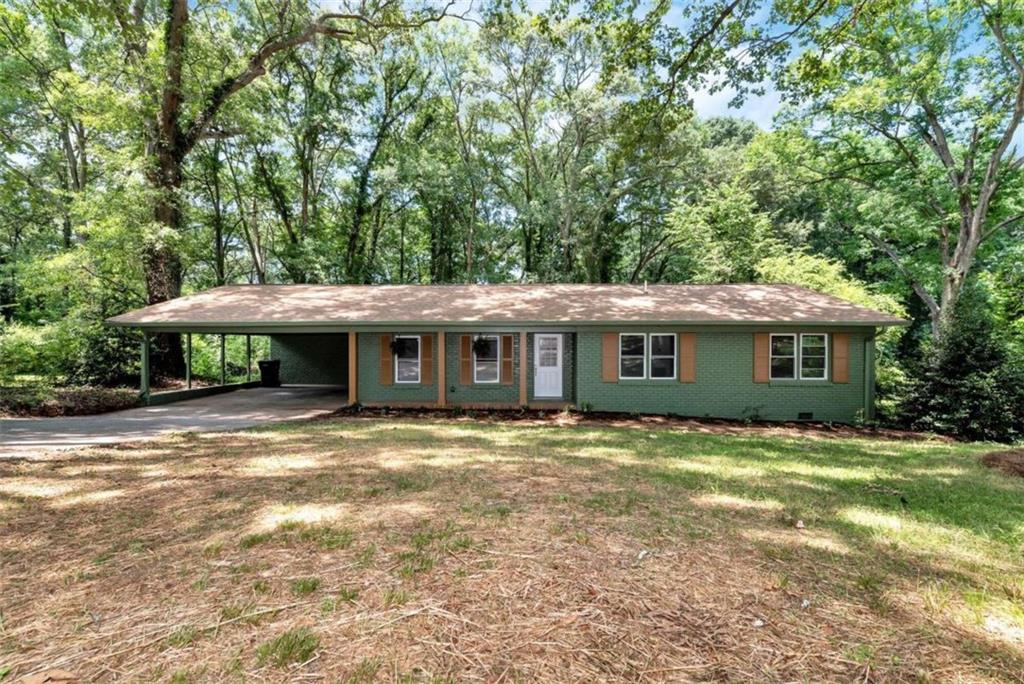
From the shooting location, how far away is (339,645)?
2.29 m

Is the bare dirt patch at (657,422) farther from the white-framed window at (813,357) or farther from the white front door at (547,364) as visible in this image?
the white-framed window at (813,357)

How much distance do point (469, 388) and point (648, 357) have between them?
4.75 metres

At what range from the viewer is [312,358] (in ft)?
62.3

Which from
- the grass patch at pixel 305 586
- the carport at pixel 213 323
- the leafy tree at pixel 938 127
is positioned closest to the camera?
the grass patch at pixel 305 586

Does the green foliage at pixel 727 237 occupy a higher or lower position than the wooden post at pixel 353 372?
higher

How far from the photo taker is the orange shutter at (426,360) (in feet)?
41.3

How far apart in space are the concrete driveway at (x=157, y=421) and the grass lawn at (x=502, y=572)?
1.73m

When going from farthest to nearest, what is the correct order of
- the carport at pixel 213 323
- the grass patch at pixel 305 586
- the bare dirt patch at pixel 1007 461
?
the carport at pixel 213 323
the bare dirt patch at pixel 1007 461
the grass patch at pixel 305 586

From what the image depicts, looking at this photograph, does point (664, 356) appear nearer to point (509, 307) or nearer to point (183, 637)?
point (509, 307)

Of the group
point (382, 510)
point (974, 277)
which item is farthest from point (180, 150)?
point (974, 277)

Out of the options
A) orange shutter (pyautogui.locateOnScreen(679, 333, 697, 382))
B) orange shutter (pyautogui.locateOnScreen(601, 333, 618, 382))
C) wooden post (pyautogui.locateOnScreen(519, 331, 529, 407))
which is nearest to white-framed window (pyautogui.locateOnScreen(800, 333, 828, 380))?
orange shutter (pyautogui.locateOnScreen(679, 333, 697, 382))

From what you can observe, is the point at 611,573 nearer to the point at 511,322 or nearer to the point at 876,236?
the point at 511,322

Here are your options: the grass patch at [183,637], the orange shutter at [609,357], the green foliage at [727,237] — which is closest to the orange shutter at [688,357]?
the orange shutter at [609,357]

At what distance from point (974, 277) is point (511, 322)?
21891mm
